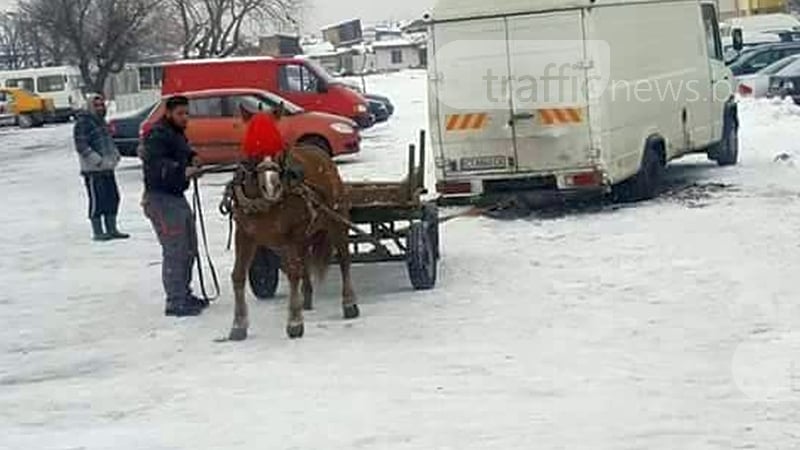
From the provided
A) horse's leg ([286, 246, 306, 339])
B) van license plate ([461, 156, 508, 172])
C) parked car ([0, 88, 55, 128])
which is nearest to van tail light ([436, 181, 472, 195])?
van license plate ([461, 156, 508, 172])

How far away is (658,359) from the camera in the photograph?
948cm

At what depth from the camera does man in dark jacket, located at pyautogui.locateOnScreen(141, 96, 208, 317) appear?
12.0 meters

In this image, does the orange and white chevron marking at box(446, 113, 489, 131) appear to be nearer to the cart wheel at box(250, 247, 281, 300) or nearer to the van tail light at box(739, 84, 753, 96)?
the cart wheel at box(250, 247, 281, 300)

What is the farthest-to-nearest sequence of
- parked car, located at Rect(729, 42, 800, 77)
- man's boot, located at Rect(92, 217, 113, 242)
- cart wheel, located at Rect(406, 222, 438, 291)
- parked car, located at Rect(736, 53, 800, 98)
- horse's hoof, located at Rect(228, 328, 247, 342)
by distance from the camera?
parked car, located at Rect(729, 42, 800, 77)
parked car, located at Rect(736, 53, 800, 98)
man's boot, located at Rect(92, 217, 113, 242)
cart wheel, located at Rect(406, 222, 438, 291)
horse's hoof, located at Rect(228, 328, 247, 342)

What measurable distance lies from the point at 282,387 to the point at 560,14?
29.2 feet

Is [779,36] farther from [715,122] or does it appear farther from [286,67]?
[715,122]

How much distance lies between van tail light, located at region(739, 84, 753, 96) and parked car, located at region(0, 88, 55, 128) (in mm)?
38900

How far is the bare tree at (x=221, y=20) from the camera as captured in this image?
77.8 metres

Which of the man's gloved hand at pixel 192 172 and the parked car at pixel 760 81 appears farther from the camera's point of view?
the parked car at pixel 760 81

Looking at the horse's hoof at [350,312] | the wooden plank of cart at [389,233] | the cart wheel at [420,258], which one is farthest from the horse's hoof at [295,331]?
the cart wheel at [420,258]

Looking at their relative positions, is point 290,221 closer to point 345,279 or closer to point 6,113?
point 345,279

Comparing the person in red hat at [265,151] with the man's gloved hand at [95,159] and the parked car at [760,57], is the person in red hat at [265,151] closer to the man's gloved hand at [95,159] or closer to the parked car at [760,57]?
the man's gloved hand at [95,159]

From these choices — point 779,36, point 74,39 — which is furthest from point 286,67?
point 74,39

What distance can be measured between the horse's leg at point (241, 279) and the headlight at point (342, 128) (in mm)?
16195
